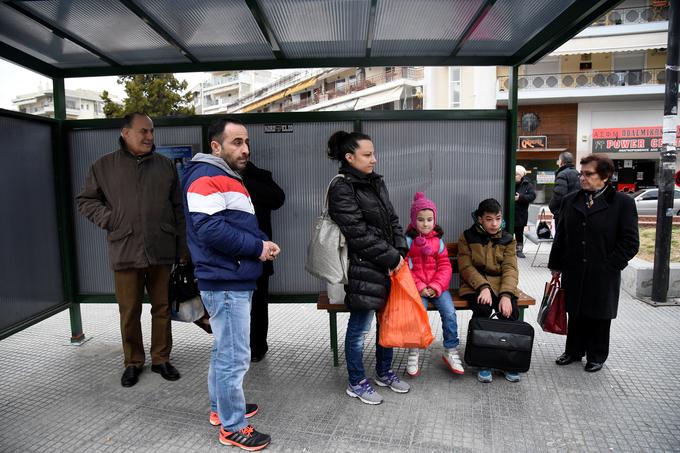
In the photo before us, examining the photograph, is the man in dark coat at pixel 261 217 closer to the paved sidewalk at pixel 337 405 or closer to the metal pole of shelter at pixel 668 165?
the paved sidewalk at pixel 337 405

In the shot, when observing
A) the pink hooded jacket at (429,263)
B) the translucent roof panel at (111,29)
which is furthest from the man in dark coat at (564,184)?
the translucent roof panel at (111,29)

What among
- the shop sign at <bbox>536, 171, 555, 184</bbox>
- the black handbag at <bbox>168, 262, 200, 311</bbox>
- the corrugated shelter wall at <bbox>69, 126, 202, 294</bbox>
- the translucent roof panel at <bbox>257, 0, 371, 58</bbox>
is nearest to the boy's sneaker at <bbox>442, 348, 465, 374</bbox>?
the black handbag at <bbox>168, 262, 200, 311</bbox>

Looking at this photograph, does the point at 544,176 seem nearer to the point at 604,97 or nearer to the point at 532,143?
the point at 532,143

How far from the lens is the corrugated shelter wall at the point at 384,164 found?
4.45 m

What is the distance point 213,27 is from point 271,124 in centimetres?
98

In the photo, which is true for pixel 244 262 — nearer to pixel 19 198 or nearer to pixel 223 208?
pixel 223 208

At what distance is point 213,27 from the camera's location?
12.6 ft

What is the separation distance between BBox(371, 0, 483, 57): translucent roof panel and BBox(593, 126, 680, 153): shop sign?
82.9 ft

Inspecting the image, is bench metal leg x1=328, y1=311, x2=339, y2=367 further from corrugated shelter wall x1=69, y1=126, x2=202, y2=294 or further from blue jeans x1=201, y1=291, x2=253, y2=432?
corrugated shelter wall x1=69, y1=126, x2=202, y2=294

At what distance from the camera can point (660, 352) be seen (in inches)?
173

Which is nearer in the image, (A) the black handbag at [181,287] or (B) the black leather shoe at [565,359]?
(A) the black handbag at [181,287]

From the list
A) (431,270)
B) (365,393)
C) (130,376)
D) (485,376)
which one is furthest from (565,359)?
(130,376)

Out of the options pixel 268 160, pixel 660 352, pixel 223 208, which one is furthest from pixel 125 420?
pixel 660 352

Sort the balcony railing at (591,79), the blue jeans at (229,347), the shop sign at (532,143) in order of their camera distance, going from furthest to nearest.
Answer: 1. the shop sign at (532,143)
2. the balcony railing at (591,79)
3. the blue jeans at (229,347)
